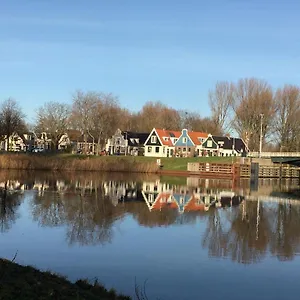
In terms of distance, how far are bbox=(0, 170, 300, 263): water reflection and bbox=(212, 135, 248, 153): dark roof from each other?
5084 centimetres

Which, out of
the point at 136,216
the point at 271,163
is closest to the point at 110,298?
the point at 136,216

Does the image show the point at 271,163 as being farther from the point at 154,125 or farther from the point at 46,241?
the point at 46,241

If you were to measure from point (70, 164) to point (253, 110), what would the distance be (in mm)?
30822

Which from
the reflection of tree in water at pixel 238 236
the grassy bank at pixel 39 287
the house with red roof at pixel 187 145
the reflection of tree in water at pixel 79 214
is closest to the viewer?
the grassy bank at pixel 39 287

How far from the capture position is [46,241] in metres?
17.2

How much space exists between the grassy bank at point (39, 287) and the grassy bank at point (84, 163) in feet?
188

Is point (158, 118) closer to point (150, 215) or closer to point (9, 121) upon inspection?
point (9, 121)

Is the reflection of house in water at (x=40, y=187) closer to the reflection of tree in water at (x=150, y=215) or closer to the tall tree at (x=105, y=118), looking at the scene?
the reflection of tree in water at (x=150, y=215)

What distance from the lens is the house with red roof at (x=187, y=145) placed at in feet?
289

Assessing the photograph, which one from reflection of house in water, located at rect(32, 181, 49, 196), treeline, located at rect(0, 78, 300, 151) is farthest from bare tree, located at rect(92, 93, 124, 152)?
reflection of house in water, located at rect(32, 181, 49, 196)

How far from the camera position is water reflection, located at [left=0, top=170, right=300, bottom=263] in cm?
1764

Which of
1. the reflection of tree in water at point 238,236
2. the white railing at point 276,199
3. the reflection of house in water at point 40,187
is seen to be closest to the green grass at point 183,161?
the white railing at point 276,199

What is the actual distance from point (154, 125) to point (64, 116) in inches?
1274

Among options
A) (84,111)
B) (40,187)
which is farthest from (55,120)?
(40,187)
